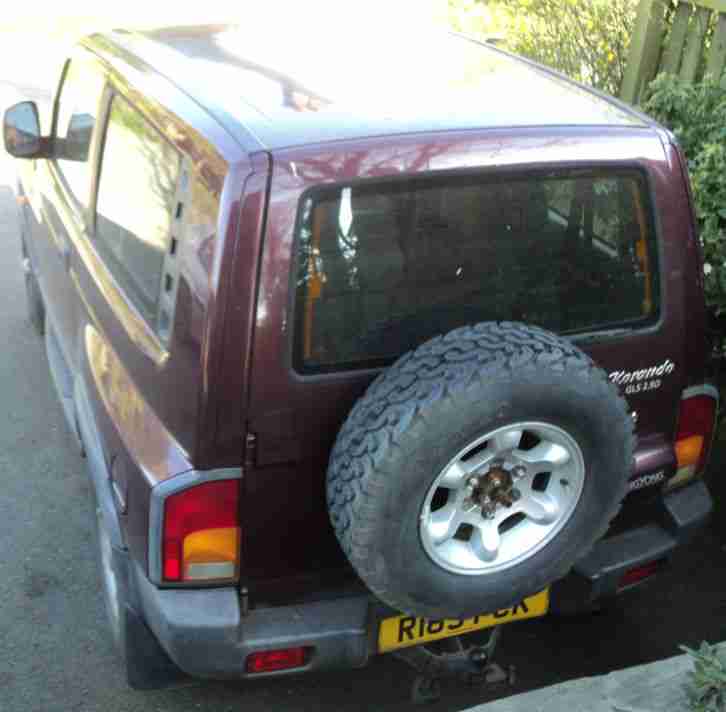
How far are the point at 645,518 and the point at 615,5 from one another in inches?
147

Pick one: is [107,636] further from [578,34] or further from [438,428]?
[578,34]

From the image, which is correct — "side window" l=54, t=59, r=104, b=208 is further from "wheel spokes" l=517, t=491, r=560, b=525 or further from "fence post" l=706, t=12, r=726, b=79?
"fence post" l=706, t=12, r=726, b=79

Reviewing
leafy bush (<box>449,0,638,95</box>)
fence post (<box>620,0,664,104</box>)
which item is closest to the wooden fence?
fence post (<box>620,0,664,104</box>)

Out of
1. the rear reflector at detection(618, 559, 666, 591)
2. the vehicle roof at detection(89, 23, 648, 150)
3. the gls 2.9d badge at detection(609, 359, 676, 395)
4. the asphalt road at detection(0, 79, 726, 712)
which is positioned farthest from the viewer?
the asphalt road at detection(0, 79, 726, 712)

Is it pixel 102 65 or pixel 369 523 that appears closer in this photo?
pixel 369 523

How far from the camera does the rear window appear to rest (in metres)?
2.60

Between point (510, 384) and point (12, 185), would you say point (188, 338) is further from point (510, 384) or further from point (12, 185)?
point (12, 185)

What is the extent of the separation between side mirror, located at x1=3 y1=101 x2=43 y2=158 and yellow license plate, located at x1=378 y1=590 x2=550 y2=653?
2460 mm

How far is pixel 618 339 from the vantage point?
2.99 meters

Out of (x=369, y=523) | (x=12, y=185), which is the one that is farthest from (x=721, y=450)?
(x=12, y=185)

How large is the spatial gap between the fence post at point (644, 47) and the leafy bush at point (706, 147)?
885 millimetres

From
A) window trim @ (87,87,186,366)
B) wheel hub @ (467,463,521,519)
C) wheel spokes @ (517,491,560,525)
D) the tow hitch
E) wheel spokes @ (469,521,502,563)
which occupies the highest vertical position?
window trim @ (87,87,186,366)

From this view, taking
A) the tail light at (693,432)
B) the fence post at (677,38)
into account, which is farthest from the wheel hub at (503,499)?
the fence post at (677,38)

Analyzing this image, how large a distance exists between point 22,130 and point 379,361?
2213mm
